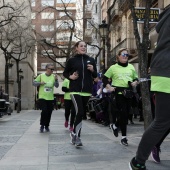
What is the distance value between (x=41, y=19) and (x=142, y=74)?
84.1 m

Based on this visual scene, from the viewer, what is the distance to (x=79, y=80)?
6840 mm

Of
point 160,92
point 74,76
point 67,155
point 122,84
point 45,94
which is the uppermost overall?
point 74,76

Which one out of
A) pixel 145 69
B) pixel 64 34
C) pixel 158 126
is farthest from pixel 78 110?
pixel 64 34

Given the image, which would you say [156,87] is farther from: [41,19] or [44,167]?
[41,19]

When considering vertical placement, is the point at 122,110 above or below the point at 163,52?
below

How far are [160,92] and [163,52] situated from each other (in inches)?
17.0

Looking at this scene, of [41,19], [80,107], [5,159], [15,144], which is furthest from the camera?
[41,19]

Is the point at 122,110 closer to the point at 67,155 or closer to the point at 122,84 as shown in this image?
the point at 122,84

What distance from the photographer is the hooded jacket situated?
→ 3.88 meters

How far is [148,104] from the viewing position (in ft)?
26.9

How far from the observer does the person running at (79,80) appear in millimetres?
6715

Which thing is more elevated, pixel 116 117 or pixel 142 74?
pixel 142 74

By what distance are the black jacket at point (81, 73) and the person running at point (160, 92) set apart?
115 inches

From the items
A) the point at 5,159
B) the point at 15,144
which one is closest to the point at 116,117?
the point at 15,144
